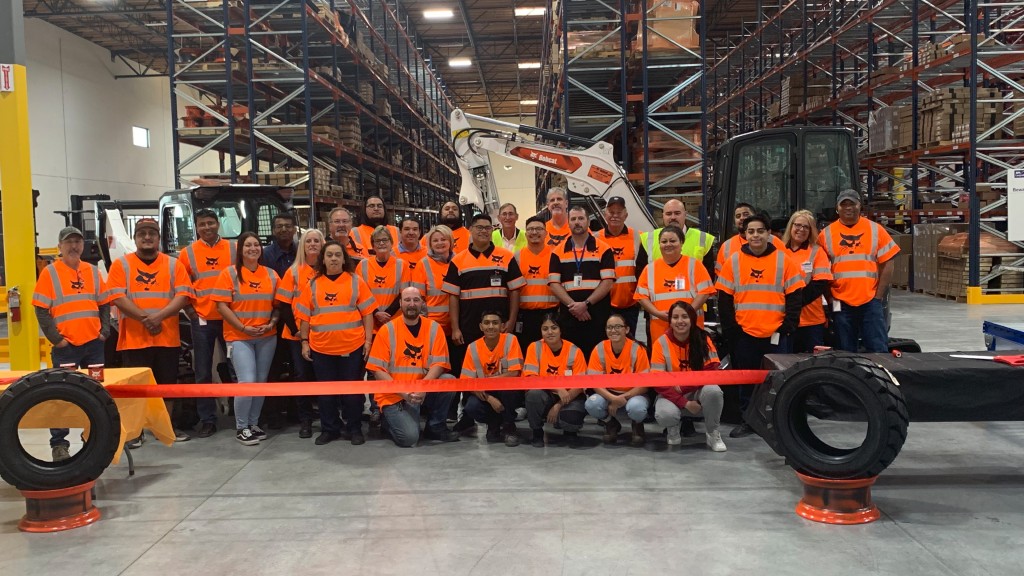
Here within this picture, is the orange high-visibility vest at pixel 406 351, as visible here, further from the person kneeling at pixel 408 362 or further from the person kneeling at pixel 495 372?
the person kneeling at pixel 495 372

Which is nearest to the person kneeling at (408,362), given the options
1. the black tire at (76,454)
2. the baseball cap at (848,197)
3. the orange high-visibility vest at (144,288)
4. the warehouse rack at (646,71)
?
the orange high-visibility vest at (144,288)

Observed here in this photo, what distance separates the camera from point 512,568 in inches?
154

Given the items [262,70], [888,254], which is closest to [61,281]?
[888,254]

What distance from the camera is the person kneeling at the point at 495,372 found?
→ 642 centimetres

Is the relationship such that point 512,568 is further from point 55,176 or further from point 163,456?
point 55,176

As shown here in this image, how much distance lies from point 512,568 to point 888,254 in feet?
15.0

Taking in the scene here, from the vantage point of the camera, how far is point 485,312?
6.53 m

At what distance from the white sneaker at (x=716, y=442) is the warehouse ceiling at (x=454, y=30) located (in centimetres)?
988

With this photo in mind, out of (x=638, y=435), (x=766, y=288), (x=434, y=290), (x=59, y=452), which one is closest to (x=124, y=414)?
(x=59, y=452)

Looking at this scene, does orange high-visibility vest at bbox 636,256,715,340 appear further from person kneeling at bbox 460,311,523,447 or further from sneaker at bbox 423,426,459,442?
sneaker at bbox 423,426,459,442

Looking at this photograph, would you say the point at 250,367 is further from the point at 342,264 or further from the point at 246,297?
the point at 342,264

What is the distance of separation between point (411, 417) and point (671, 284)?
2.36m

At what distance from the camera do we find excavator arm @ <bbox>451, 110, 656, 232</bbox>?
31.8 ft

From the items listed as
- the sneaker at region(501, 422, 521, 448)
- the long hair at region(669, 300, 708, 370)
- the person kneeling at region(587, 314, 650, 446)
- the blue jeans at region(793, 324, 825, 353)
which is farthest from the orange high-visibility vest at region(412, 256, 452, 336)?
the blue jeans at region(793, 324, 825, 353)
